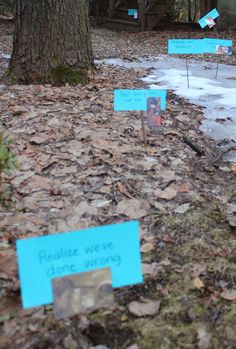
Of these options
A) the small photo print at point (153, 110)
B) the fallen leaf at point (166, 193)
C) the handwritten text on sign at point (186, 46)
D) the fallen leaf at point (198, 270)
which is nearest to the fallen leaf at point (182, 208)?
the fallen leaf at point (166, 193)

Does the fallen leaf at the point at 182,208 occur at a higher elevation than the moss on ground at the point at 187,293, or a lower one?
higher

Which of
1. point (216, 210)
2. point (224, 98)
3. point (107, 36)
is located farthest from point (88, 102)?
point (107, 36)

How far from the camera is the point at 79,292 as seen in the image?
172 cm

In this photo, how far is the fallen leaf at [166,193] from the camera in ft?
9.65

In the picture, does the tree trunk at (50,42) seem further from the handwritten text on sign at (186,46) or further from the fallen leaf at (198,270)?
the fallen leaf at (198,270)

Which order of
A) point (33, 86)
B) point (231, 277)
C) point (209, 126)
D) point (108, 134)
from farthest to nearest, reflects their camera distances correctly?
point (33, 86), point (209, 126), point (108, 134), point (231, 277)

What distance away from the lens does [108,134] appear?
3760 mm

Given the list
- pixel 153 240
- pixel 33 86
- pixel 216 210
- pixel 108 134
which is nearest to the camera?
pixel 153 240

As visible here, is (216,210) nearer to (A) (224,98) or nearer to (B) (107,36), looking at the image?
(A) (224,98)

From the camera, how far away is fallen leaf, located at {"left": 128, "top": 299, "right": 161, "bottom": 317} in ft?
6.64

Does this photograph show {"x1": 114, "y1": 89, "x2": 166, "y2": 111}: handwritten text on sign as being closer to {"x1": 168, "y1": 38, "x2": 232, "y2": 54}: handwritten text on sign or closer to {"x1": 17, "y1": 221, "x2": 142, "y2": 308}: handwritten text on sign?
{"x1": 17, "y1": 221, "x2": 142, "y2": 308}: handwritten text on sign

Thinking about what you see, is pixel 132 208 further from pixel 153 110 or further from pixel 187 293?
pixel 153 110

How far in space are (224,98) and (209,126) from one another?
1143mm

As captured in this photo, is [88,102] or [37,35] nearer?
[88,102]
